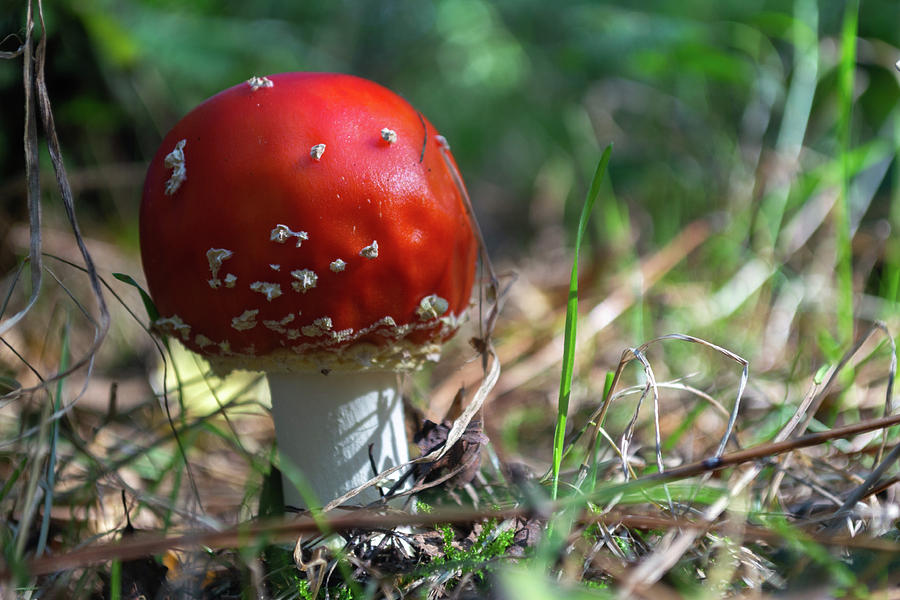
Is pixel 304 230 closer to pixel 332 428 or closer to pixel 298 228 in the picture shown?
pixel 298 228

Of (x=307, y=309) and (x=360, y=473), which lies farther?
(x=360, y=473)

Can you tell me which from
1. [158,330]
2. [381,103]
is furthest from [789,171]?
[158,330]

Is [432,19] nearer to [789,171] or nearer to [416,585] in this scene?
[789,171]

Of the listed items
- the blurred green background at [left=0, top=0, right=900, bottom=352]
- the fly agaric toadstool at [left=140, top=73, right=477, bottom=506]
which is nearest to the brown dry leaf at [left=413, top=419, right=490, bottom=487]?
the fly agaric toadstool at [left=140, top=73, right=477, bottom=506]

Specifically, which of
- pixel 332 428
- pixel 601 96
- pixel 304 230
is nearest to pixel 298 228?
pixel 304 230

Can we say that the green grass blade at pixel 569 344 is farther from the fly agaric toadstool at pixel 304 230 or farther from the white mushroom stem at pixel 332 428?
the white mushroom stem at pixel 332 428

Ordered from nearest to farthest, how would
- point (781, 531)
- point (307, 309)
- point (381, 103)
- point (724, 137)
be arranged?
point (781, 531)
point (307, 309)
point (381, 103)
point (724, 137)
